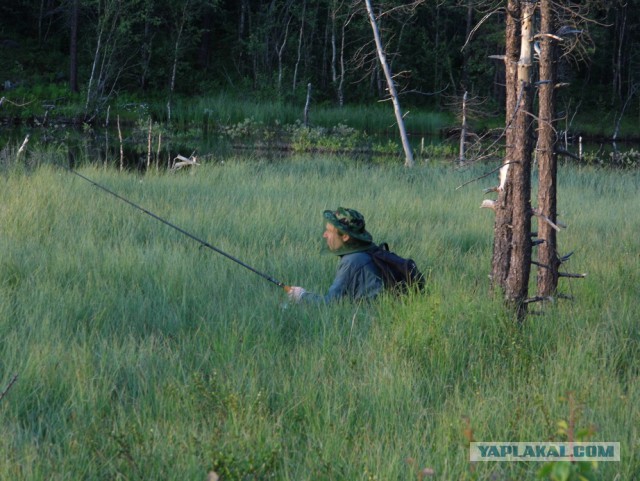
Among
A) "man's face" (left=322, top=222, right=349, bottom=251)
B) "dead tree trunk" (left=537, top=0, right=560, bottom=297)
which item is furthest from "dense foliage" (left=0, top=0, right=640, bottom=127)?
"man's face" (left=322, top=222, right=349, bottom=251)

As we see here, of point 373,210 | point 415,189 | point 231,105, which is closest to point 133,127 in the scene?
point 231,105

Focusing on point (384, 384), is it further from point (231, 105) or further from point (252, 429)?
point (231, 105)

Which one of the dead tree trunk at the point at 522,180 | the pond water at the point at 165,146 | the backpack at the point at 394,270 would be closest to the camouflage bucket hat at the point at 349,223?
the backpack at the point at 394,270

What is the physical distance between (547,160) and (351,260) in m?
2.03

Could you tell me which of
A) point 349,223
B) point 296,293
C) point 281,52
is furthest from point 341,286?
point 281,52

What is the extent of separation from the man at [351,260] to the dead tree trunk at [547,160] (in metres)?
1.43

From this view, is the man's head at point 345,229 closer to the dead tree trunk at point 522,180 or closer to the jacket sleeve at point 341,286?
the jacket sleeve at point 341,286

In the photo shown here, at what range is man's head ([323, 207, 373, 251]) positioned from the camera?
5.51 meters

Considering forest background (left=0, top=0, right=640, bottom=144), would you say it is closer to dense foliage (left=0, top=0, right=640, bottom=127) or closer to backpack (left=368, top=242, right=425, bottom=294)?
dense foliage (left=0, top=0, right=640, bottom=127)

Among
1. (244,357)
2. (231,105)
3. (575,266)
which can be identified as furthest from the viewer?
(231,105)

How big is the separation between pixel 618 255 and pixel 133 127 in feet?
82.6

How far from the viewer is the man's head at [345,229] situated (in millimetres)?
5512

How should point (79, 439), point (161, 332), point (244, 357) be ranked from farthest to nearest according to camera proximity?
1. point (161, 332)
2. point (244, 357)
3. point (79, 439)

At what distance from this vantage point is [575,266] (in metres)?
7.45
